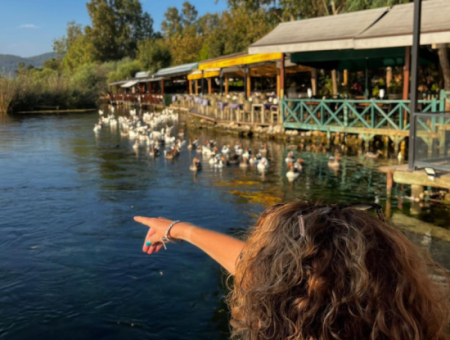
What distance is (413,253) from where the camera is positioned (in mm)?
1234

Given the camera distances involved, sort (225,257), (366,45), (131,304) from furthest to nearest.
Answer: (366,45) < (131,304) < (225,257)

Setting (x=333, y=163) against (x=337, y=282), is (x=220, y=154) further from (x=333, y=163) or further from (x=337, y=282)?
(x=337, y=282)

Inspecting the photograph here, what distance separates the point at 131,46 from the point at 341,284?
97626 mm

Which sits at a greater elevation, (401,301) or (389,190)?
(401,301)

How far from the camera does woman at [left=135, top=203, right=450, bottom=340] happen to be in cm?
115

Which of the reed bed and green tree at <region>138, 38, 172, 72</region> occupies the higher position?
green tree at <region>138, 38, 172, 72</region>

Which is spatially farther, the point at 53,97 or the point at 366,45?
the point at 53,97

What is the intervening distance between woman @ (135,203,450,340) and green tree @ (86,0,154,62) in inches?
3710

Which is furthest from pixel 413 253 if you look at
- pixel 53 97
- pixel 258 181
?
pixel 53 97

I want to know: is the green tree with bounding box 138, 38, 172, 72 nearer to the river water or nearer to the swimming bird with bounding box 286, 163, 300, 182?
the river water

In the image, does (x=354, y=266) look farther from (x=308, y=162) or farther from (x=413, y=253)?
(x=308, y=162)

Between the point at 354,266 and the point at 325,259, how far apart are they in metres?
0.07

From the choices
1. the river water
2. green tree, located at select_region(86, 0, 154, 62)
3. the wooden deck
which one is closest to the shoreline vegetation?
green tree, located at select_region(86, 0, 154, 62)

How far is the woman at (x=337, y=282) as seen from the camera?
1149 mm
